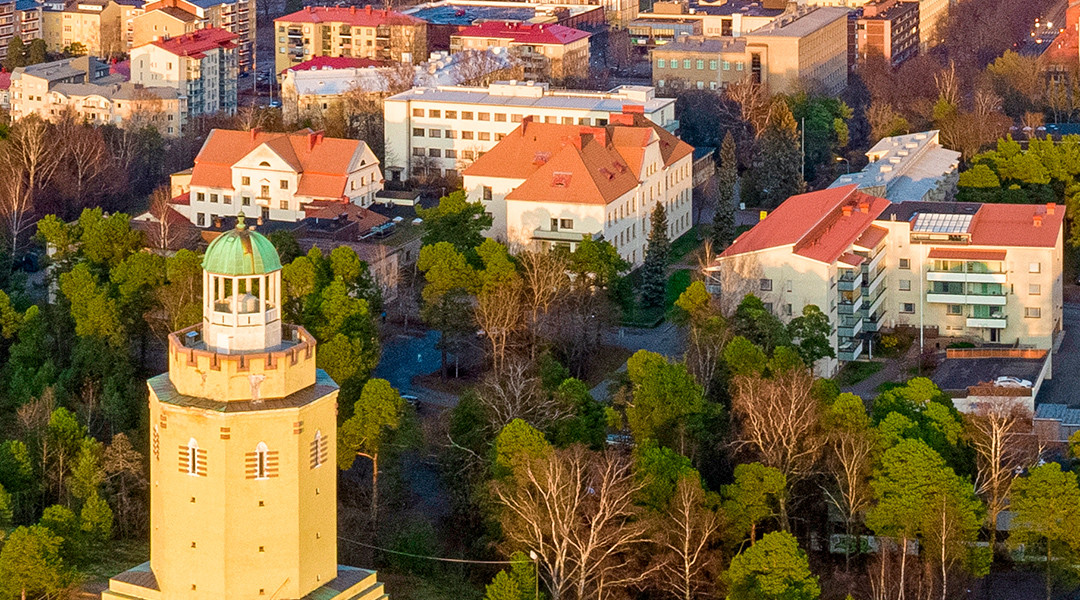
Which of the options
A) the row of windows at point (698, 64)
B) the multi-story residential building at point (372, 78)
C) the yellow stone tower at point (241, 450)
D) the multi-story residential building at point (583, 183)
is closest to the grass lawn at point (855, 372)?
the multi-story residential building at point (583, 183)

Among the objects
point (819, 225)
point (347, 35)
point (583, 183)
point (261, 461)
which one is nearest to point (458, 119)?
point (583, 183)

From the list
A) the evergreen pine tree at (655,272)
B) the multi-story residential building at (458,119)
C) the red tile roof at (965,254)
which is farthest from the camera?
the multi-story residential building at (458,119)

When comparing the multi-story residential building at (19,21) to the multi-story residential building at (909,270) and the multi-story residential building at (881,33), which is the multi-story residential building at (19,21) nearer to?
the multi-story residential building at (881,33)

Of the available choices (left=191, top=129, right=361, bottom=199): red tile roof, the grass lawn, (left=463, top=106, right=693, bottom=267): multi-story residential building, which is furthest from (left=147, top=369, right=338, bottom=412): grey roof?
(left=191, top=129, right=361, bottom=199): red tile roof

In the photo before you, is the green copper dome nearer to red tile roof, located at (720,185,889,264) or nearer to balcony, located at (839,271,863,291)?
red tile roof, located at (720,185,889,264)

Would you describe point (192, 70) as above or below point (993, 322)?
above

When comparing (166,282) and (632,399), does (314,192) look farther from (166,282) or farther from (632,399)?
(632,399)

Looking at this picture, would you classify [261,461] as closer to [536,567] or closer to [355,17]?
[536,567]
